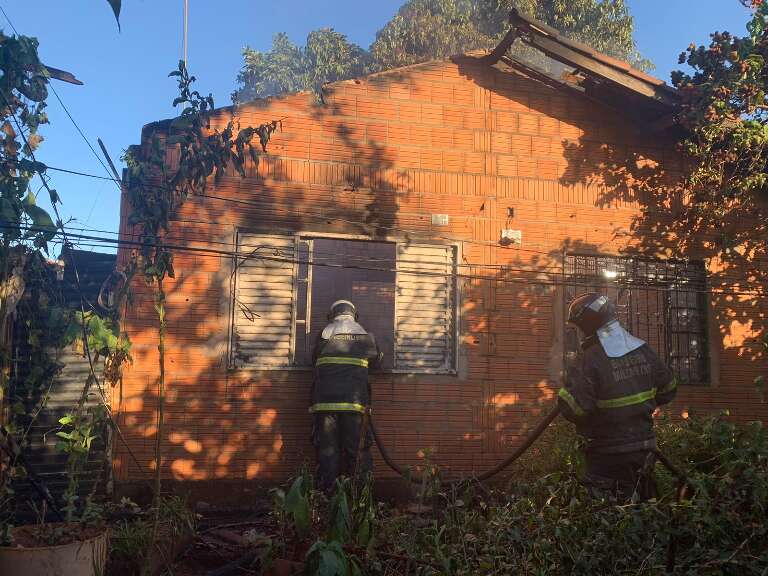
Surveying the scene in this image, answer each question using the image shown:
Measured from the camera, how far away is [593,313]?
199 inches

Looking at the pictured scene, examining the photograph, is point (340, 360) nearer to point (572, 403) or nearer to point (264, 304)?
point (264, 304)

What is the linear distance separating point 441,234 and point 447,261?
30cm

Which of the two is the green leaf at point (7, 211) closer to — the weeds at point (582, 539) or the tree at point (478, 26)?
the weeds at point (582, 539)

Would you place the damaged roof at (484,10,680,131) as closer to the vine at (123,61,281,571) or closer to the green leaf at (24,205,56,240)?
the vine at (123,61,281,571)

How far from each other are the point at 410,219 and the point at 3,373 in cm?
421

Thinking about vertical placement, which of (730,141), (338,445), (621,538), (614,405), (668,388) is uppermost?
(730,141)

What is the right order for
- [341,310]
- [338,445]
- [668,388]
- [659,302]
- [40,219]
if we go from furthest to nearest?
[659,302] → [341,310] → [338,445] → [668,388] → [40,219]

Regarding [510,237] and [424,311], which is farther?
[510,237]

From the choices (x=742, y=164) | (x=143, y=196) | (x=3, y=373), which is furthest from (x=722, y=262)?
(x=3, y=373)

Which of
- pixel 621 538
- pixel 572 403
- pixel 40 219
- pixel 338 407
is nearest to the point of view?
pixel 621 538

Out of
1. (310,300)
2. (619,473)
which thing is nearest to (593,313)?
(619,473)

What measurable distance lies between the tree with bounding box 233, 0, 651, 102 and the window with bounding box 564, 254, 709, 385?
471 inches

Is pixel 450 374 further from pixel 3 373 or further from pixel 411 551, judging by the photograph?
pixel 3 373

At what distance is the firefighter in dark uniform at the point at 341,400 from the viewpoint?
642cm
